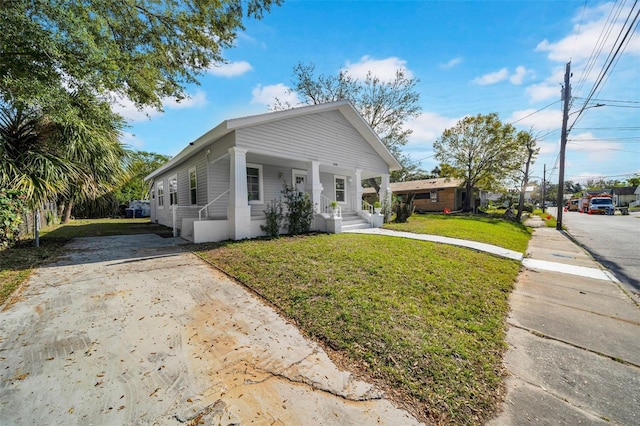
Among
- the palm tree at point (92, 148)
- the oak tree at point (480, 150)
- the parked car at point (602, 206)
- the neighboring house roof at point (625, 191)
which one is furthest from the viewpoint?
the neighboring house roof at point (625, 191)

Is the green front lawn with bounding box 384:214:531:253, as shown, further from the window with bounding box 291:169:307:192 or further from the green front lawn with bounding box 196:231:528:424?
the window with bounding box 291:169:307:192

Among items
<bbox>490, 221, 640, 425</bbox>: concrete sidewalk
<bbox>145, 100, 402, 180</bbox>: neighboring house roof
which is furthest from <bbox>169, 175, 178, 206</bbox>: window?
<bbox>490, 221, 640, 425</bbox>: concrete sidewalk

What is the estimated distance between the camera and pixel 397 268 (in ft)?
16.3

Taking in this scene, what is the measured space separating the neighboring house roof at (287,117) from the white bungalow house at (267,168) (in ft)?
0.10

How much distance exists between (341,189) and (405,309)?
1097 cm

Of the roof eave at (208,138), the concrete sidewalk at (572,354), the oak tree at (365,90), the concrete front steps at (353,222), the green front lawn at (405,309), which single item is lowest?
the concrete sidewalk at (572,354)

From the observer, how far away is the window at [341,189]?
13.9m

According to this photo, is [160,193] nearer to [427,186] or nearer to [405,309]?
[405,309]

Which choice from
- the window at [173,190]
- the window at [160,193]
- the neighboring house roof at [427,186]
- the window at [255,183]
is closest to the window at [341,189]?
the window at [255,183]

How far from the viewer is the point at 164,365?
2295mm

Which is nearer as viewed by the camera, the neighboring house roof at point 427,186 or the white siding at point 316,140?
the white siding at point 316,140

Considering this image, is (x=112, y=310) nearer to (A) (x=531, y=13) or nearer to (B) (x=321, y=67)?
(A) (x=531, y=13)

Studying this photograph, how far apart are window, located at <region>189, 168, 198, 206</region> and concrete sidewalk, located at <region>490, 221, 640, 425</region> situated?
36.7ft

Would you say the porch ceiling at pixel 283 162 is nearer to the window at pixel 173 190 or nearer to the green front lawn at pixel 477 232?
the green front lawn at pixel 477 232
